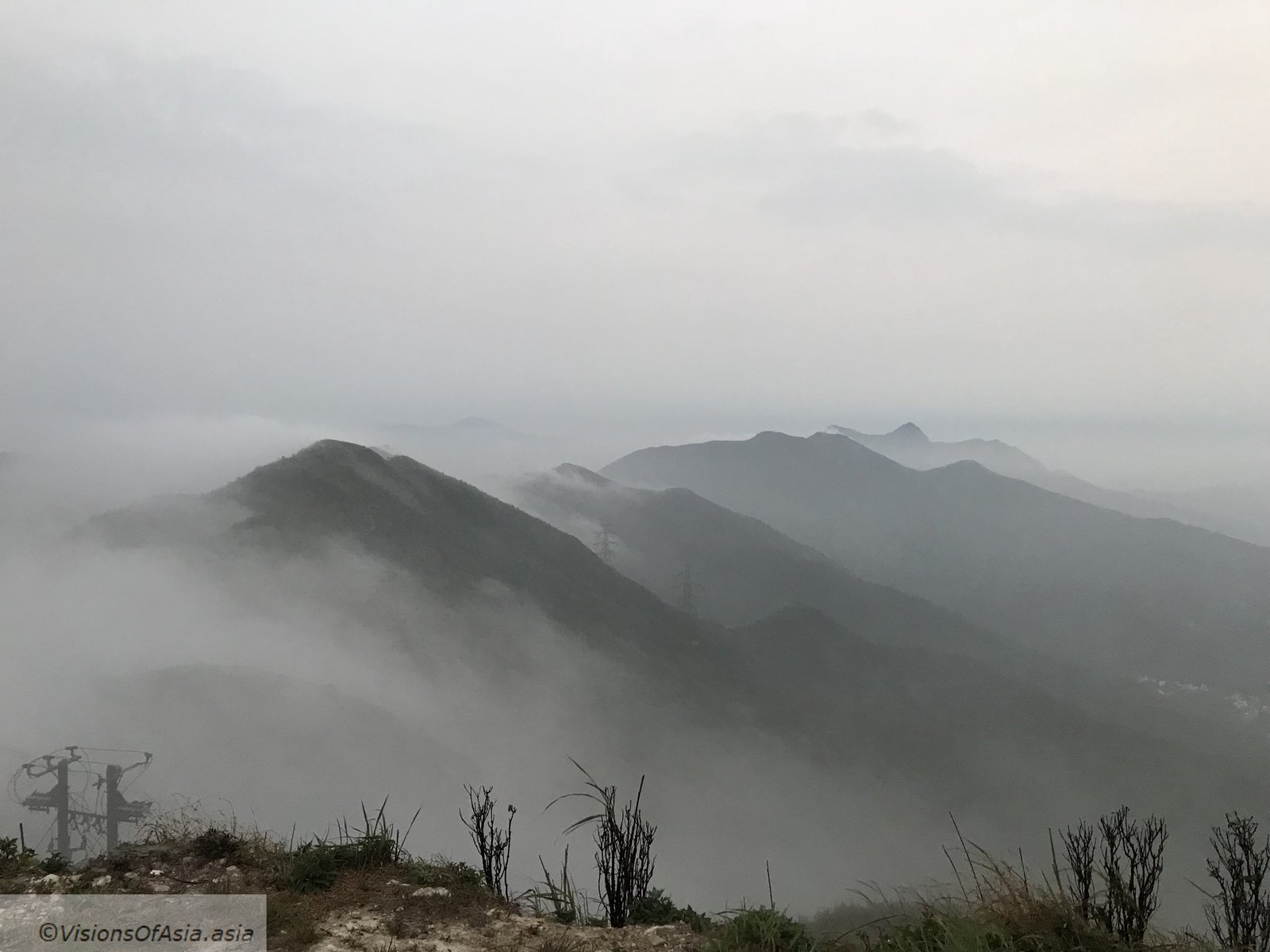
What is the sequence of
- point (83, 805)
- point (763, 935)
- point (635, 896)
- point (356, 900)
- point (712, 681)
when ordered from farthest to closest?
point (712, 681) < point (83, 805) < point (635, 896) < point (356, 900) < point (763, 935)

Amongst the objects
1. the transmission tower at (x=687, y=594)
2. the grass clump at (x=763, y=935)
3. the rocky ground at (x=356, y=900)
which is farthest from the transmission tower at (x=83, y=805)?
the transmission tower at (x=687, y=594)

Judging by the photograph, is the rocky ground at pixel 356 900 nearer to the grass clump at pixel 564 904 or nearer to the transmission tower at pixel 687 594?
the grass clump at pixel 564 904

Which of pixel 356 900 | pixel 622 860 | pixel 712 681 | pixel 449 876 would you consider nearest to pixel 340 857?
pixel 356 900

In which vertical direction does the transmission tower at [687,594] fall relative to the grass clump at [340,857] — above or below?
below

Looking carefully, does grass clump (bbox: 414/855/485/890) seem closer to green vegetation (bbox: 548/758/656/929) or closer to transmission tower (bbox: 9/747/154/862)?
green vegetation (bbox: 548/758/656/929)

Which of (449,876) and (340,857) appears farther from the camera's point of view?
(449,876)

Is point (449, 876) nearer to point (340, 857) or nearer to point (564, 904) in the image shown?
point (340, 857)

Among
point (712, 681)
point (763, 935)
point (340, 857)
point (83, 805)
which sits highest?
point (340, 857)

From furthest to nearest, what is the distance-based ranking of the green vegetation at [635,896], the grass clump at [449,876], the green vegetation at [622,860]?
the grass clump at [449,876], the green vegetation at [622,860], the green vegetation at [635,896]

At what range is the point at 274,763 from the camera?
67.8 metres

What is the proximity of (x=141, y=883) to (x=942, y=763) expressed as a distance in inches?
5017

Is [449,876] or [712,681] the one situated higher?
[449,876]

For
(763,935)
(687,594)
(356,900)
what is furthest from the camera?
(687,594)

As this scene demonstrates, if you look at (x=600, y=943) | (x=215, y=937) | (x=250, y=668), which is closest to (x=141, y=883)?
(x=215, y=937)
